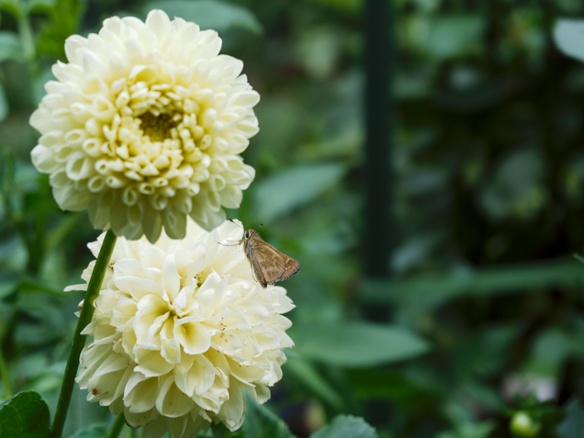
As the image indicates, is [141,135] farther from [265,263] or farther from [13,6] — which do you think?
[13,6]

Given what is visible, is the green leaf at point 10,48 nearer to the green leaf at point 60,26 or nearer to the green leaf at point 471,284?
the green leaf at point 60,26

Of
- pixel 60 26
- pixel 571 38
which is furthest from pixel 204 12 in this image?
pixel 571 38

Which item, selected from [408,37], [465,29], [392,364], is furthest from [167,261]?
[408,37]

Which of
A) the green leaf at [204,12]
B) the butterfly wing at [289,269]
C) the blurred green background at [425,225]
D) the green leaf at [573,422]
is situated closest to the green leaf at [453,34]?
the blurred green background at [425,225]

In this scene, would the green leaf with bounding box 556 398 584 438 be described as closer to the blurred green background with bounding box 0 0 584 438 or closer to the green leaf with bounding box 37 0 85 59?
the blurred green background with bounding box 0 0 584 438

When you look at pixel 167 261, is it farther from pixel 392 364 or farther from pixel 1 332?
pixel 392 364
